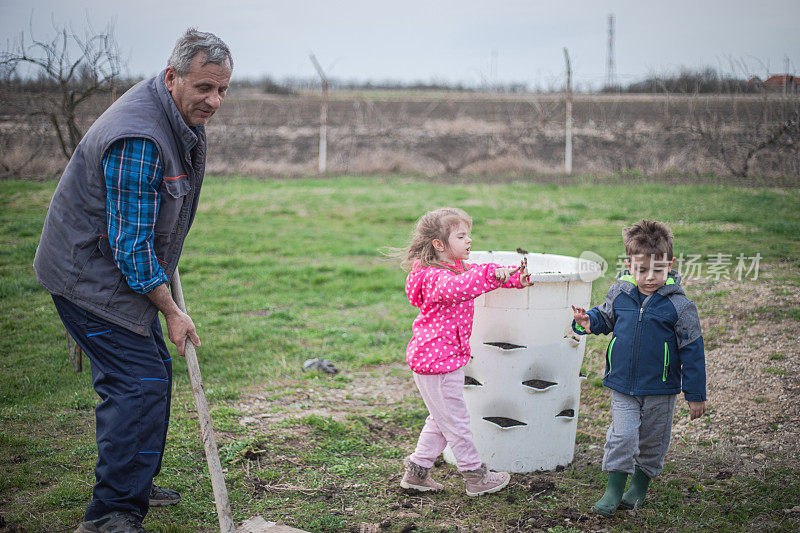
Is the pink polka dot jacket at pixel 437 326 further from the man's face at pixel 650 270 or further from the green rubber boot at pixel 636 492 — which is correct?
the green rubber boot at pixel 636 492

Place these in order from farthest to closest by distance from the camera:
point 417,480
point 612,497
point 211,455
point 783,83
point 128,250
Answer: point 783,83
point 417,480
point 612,497
point 211,455
point 128,250

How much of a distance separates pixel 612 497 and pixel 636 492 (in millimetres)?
150

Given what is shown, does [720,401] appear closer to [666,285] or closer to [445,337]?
[666,285]

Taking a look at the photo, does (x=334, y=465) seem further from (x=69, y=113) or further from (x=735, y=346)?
(x=69, y=113)

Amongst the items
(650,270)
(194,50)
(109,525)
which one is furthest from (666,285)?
(109,525)

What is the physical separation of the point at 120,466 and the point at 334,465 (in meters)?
1.32

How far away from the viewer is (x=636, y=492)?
3.03m

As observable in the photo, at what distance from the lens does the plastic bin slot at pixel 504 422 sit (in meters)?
3.35

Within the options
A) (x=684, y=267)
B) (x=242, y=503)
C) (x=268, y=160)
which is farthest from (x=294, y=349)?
(x=268, y=160)

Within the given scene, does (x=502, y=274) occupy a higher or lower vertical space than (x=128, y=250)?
lower

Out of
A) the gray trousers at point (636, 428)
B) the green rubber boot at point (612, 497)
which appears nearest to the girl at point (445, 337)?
the green rubber boot at point (612, 497)

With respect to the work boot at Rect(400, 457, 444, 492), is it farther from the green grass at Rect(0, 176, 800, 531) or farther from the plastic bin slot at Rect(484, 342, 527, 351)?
the plastic bin slot at Rect(484, 342, 527, 351)

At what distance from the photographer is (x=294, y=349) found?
18.5 feet

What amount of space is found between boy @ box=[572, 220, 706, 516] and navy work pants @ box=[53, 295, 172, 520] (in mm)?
1963
